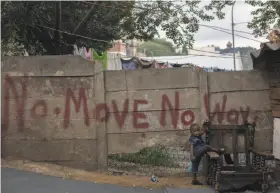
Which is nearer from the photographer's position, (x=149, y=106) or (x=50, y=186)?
(x=50, y=186)

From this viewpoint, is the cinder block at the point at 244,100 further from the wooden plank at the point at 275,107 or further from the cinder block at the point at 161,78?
the cinder block at the point at 161,78

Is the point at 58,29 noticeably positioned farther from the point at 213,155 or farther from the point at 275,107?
the point at 213,155

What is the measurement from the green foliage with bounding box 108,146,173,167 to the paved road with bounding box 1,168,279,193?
1152 millimetres

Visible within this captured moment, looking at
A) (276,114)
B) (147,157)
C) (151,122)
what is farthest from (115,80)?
(276,114)

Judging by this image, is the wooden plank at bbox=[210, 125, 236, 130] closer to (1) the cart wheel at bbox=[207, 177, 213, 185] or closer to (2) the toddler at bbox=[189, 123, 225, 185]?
(2) the toddler at bbox=[189, 123, 225, 185]

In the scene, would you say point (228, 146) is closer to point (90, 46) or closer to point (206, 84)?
point (206, 84)

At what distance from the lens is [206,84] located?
7703 millimetres

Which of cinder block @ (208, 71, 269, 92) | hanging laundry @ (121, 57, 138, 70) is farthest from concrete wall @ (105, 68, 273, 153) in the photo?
hanging laundry @ (121, 57, 138, 70)

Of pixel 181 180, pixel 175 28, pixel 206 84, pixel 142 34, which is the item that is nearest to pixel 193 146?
pixel 181 180

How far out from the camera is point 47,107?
A: 750 cm

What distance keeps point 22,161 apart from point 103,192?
6.96 feet

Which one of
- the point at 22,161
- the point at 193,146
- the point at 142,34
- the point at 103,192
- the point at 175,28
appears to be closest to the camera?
the point at 103,192

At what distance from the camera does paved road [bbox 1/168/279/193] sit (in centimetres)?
605

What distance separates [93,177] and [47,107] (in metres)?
1.61
